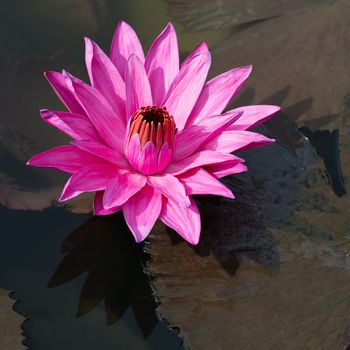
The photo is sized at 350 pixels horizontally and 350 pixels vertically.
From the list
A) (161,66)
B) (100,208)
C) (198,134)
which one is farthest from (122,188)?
(161,66)

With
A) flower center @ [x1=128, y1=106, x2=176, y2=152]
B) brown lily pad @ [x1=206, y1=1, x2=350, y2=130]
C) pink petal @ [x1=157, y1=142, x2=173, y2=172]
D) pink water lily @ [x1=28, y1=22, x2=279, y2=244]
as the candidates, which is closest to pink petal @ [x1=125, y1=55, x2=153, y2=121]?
pink water lily @ [x1=28, y1=22, x2=279, y2=244]

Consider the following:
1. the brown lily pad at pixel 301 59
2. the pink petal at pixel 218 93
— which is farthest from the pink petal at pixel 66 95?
the brown lily pad at pixel 301 59

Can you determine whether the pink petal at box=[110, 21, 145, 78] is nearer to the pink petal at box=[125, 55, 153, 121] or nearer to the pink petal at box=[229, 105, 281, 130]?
the pink petal at box=[125, 55, 153, 121]

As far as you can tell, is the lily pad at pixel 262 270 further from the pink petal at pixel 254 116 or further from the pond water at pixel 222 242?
the pink petal at pixel 254 116

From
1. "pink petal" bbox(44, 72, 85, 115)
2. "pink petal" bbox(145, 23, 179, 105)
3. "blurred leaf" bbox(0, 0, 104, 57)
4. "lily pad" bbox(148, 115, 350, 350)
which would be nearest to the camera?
"lily pad" bbox(148, 115, 350, 350)

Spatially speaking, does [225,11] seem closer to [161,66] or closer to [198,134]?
[161,66]

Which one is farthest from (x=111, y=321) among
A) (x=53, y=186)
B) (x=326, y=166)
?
(x=326, y=166)
